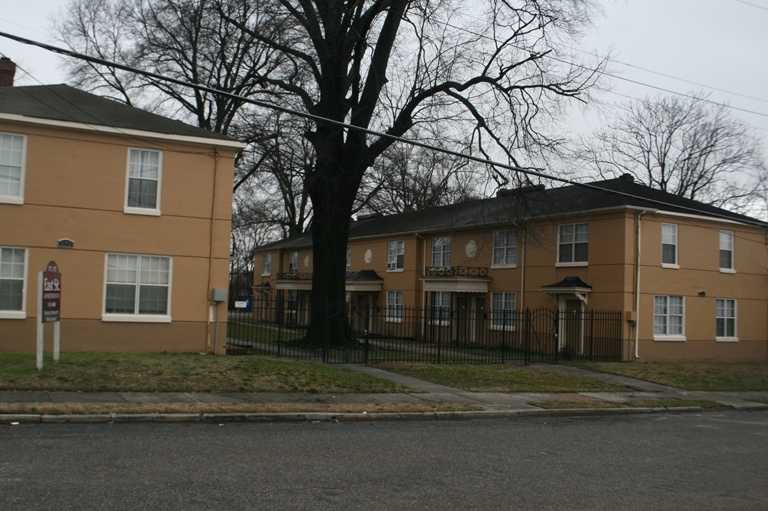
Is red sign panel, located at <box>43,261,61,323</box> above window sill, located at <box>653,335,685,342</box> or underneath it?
above

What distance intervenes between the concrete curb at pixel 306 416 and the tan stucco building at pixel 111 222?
28.2ft

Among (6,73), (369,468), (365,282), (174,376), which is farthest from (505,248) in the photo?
(369,468)

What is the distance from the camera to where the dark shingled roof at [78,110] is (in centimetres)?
1895

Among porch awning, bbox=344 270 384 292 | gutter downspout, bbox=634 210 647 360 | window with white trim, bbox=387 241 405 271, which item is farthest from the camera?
porch awning, bbox=344 270 384 292

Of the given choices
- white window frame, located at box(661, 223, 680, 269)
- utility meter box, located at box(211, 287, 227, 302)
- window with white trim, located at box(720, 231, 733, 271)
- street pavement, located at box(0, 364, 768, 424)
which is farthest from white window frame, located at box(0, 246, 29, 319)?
window with white trim, located at box(720, 231, 733, 271)

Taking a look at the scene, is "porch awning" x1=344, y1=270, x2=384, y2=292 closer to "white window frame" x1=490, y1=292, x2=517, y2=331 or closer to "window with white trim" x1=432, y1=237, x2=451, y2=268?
"window with white trim" x1=432, y1=237, x2=451, y2=268

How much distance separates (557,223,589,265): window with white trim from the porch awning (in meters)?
13.2

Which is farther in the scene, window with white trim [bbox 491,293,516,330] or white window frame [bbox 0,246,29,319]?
window with white trim [bbox 491,293,516,330]

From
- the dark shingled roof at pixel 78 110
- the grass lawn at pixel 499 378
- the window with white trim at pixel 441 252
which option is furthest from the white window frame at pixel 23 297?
the window with white trim at pixel 441 252

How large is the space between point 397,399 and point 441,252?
21.7m

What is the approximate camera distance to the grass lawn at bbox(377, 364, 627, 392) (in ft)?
58.5

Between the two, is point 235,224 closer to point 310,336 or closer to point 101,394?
point 310,336

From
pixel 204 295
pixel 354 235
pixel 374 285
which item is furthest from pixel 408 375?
pixel 354 235

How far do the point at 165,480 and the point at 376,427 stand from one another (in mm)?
5103
